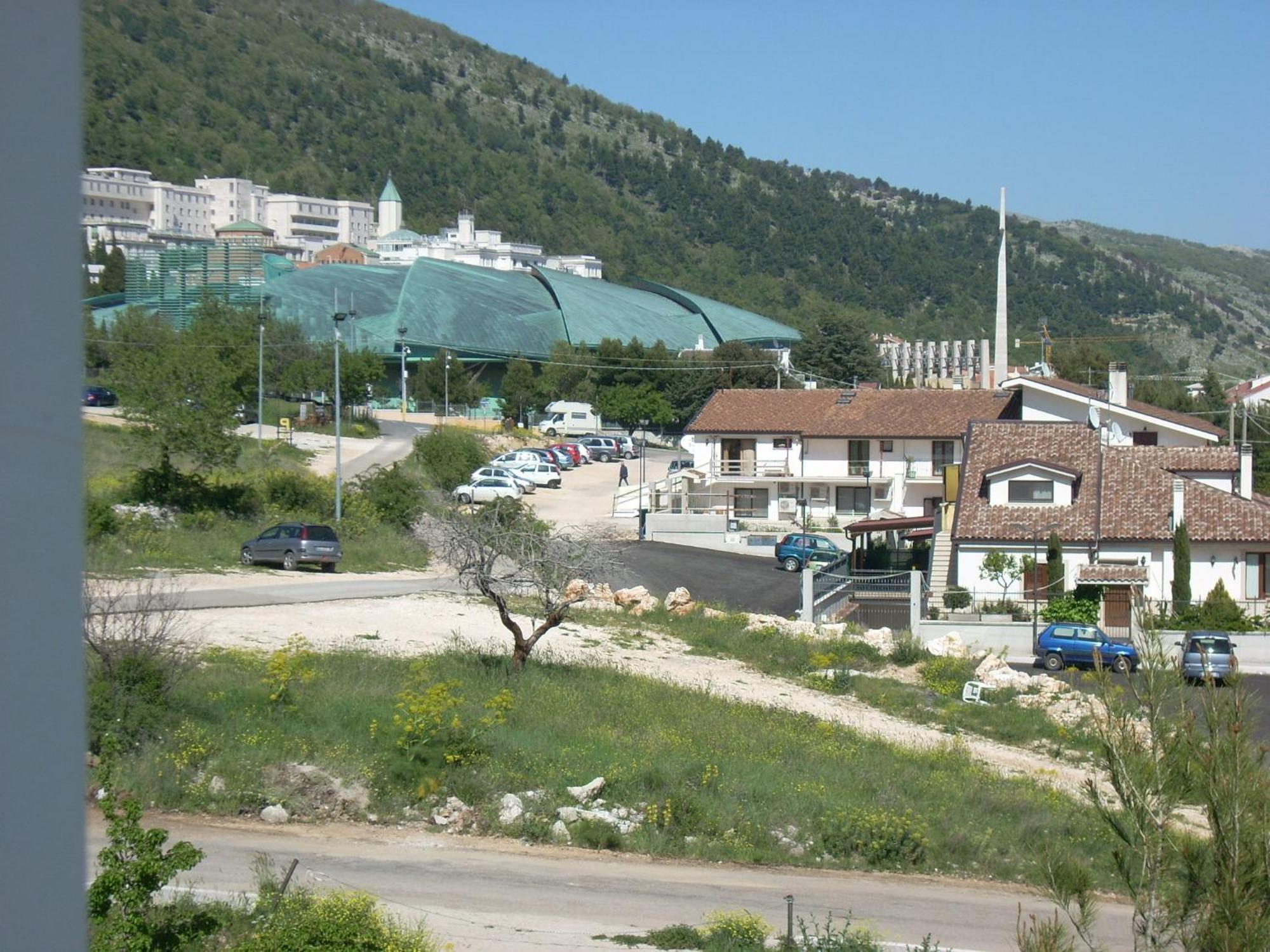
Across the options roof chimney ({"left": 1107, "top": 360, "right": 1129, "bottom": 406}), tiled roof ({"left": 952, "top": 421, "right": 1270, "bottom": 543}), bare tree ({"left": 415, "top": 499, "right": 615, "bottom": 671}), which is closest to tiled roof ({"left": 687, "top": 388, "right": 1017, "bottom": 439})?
roof chimney ({"left": 1107, "top": 360, "right": 1129, "bottom": 406})

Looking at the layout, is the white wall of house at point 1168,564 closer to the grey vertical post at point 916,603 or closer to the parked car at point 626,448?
the grey vertical post at point 916,603

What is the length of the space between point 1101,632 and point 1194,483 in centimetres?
879

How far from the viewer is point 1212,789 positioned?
6.35 metres

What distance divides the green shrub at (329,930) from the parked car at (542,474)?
1741 inches

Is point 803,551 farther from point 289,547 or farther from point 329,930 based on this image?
point 329,930

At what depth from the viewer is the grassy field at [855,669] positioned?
67.9ft

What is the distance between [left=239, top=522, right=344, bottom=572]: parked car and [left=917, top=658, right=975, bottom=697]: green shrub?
14499mm

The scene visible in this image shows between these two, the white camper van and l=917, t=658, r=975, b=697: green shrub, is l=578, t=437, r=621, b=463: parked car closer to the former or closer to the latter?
the white camper van

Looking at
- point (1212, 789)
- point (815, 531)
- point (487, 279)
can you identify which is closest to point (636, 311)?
point (487, 279)

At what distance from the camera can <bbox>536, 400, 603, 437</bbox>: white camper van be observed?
3049 inches

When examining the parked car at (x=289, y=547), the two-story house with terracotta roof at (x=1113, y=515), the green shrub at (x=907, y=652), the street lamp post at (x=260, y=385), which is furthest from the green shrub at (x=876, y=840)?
the street lamp post at (x=260, y=385)

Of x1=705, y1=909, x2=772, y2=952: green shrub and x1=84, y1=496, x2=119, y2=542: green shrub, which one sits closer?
x1=705, y1=909, x2=772, y2=952: green shrub

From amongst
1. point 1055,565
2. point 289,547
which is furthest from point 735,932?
point 1055,565

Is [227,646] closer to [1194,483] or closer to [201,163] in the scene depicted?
[1194,483]
